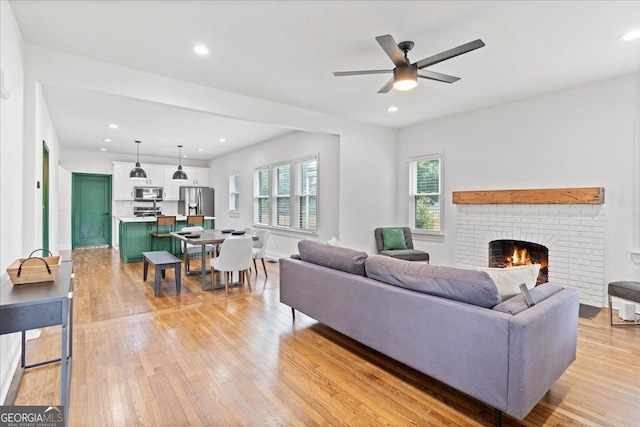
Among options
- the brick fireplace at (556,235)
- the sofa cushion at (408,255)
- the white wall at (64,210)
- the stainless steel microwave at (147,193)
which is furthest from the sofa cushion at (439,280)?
the white wall at (64,210)

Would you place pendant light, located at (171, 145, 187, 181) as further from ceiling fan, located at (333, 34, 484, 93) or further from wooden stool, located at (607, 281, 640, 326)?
wooden stool, located at (607, 281, 640, 326)

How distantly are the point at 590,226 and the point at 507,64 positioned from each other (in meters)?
2.18

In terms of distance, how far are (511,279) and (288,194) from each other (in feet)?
17.0

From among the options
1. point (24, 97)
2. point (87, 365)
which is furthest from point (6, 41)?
point (87, 365)

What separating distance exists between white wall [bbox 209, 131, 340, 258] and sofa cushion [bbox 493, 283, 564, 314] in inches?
144

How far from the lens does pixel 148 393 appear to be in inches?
83.6

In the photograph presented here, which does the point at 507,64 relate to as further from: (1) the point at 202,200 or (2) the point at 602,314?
(1) the point at 202,200

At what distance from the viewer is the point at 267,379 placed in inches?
90.4

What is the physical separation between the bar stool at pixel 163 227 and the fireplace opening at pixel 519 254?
5.81 m

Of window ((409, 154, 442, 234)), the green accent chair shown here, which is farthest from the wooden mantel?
the green accent chair

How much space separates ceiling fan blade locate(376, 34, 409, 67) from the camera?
2.24 metres

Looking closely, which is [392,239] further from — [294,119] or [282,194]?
[282,194]

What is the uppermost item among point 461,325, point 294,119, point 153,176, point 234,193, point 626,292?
point 294,119

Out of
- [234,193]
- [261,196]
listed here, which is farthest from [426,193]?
[234,193]
